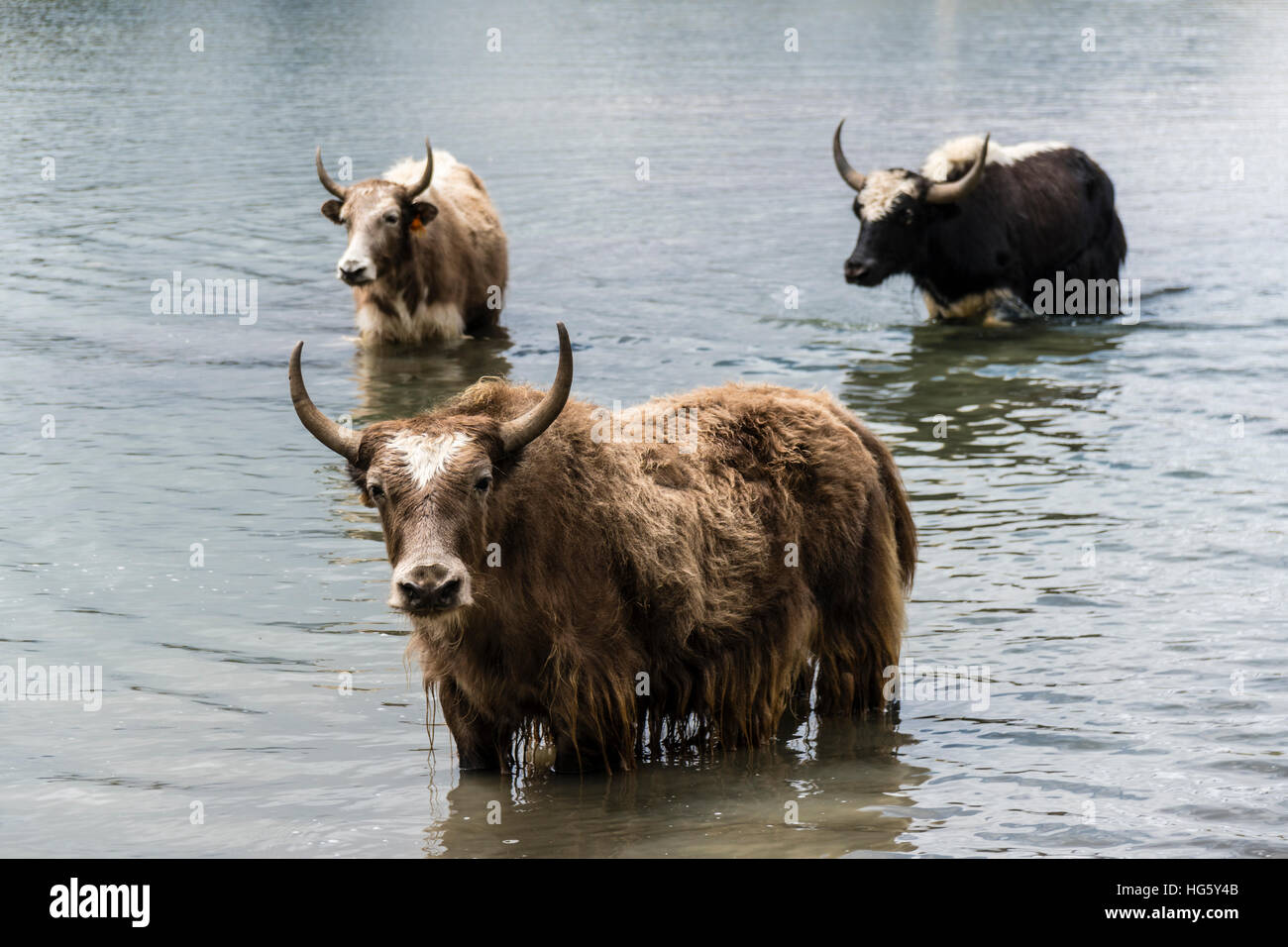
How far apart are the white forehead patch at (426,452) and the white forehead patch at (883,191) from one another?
9746 millimetres

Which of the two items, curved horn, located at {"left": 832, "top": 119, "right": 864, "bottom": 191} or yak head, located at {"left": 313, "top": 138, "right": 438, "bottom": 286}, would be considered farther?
curved horn, located at {"left": 832, "top": 119, "right": 864, "bottom": 191}

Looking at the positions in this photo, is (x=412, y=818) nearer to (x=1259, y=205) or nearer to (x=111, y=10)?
(x=1259, y=205)

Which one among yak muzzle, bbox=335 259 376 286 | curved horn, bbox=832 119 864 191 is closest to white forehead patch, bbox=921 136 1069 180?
curved horn, bbox=832 119 864 191

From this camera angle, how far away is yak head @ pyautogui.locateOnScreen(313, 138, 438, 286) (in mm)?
13133

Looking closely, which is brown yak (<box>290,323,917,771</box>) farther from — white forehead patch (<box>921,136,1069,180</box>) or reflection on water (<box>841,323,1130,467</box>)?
white forehead patch (<box>921,136,1069,180</box>)

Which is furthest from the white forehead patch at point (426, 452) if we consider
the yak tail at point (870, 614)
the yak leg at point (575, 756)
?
the yak tail at point (870, 614)

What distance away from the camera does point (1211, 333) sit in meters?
14.5

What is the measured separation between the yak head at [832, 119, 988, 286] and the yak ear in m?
3.69

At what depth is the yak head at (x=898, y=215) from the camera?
1463 cm

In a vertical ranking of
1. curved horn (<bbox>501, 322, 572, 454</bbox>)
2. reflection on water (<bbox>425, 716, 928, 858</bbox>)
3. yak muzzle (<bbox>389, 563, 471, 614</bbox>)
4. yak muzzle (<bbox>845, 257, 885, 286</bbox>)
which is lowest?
reflection on water (<bbox>425, 716, 928, 858</bbox>)

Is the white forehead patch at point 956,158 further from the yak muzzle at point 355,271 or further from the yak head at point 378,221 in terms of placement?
the yak muzzle at point 355,271
